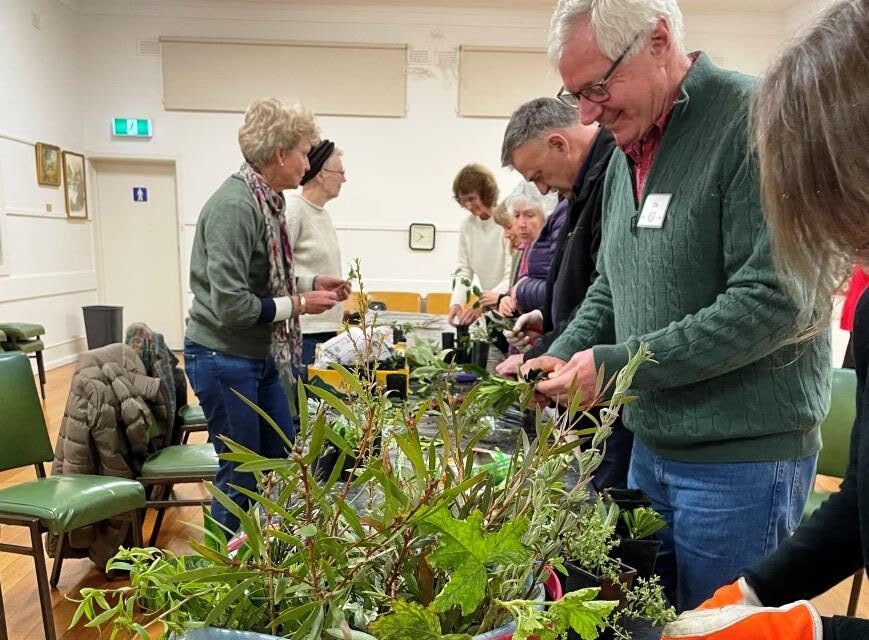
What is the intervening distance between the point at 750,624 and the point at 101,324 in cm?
663

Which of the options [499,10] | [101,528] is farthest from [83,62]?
[101,528]

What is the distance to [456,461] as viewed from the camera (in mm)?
495

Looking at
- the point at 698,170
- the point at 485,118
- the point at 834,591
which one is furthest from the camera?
the point at 485,118

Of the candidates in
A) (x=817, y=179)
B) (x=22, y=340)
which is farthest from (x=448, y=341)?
(x=22, y=340)

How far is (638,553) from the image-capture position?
2.45ft

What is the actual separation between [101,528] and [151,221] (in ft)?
17.0

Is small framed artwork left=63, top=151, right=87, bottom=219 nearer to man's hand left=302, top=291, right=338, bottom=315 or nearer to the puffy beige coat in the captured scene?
the puffy beige coat

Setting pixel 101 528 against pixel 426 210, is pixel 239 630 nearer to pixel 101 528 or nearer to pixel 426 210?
pixel 101 528

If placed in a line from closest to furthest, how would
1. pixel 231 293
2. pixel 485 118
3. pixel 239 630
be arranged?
pixel 239 630, pixel 231 293, pixel 485 118

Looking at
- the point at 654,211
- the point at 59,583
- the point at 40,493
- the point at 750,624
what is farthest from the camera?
the point at 59,583

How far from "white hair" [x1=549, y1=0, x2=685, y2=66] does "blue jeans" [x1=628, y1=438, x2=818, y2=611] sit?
76 cm

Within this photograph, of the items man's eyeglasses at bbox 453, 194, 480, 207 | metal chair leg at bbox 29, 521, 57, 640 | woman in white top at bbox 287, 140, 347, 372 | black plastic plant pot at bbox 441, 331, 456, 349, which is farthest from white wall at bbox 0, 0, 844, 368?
metal chair leg at bbox 29, 521, 57, 640

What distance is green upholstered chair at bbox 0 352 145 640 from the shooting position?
187cm

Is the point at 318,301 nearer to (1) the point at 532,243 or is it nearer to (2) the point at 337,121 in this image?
(1) the point at 532,243
